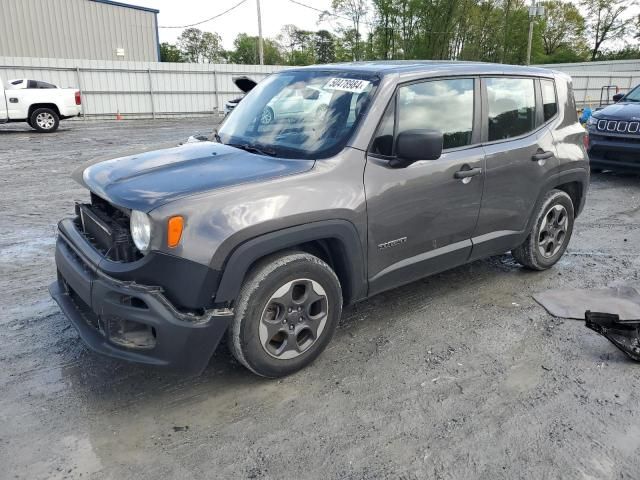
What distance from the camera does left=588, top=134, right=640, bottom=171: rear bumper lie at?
8219 mm

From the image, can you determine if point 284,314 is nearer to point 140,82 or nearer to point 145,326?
point 145,326

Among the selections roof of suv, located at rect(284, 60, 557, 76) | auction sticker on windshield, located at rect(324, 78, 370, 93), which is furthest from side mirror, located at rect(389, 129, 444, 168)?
roof of suv, located at rect(284, 60, 557, 76)

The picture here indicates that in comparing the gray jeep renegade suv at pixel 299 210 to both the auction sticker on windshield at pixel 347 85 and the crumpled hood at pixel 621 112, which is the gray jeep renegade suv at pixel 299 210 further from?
the crumpled hood at pixel 621 112

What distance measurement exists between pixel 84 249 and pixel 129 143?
11250 mm

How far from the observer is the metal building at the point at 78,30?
28.0 metres

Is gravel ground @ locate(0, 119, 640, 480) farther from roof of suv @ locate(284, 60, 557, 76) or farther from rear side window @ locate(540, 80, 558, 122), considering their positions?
roof of suv @ locate(284, 60, 557, 76)

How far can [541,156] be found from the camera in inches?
167

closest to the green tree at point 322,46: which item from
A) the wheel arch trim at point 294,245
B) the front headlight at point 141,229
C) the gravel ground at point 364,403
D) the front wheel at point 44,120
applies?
the front wheel at point 44,120

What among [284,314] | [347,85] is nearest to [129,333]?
[284,314]

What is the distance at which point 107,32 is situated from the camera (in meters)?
30.4

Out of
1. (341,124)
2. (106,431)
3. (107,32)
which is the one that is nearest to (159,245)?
(106,431)

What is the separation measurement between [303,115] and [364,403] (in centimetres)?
183

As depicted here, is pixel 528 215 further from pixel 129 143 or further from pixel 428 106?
pixel 129 143

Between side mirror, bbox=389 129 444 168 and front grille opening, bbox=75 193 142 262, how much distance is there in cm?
157
